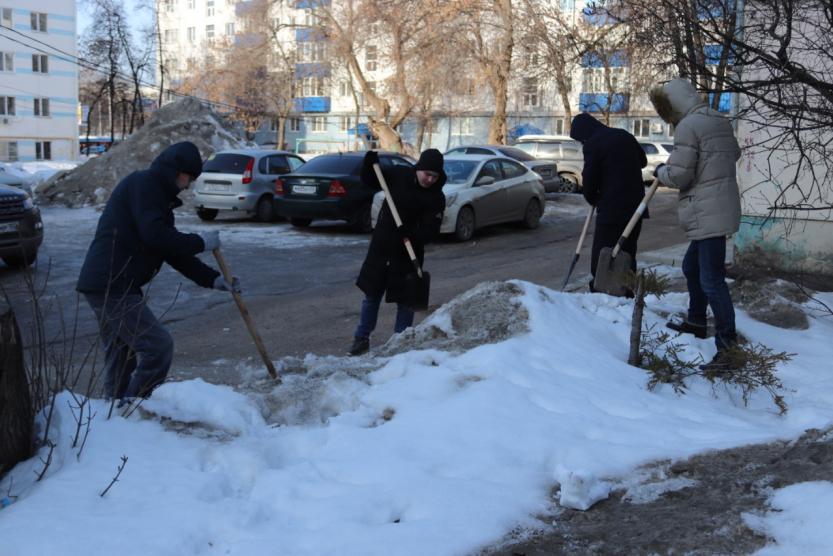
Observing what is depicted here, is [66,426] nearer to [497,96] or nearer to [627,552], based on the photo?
[627,552]

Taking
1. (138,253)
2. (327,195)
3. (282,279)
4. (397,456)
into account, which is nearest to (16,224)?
(282,279)

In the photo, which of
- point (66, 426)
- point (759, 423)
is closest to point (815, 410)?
point (759, 423)

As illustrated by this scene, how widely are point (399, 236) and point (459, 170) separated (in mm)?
9598

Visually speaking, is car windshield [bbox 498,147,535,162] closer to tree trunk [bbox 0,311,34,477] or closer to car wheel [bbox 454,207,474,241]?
car wheel [bbox 454,207,474,241]

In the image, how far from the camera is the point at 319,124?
74250 mm

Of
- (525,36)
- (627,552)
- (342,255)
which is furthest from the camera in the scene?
(525,36)

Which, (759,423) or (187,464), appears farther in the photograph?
(759,423)

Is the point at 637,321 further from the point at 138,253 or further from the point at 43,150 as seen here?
the point at 43,150

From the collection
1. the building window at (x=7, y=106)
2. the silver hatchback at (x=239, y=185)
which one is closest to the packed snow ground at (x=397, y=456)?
the silver hatchback at (x=239, y=185)

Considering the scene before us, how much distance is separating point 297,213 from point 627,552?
46.4 feet

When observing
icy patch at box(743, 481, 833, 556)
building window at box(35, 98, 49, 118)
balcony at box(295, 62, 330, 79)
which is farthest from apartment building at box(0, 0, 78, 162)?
icy patch at box(743, 481, 833, 556)

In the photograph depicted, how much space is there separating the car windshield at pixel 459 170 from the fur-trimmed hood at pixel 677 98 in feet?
31.7

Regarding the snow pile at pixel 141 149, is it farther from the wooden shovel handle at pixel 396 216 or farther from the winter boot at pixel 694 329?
the winter boot at pixel 694 329

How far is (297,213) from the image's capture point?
17016 millimetres
